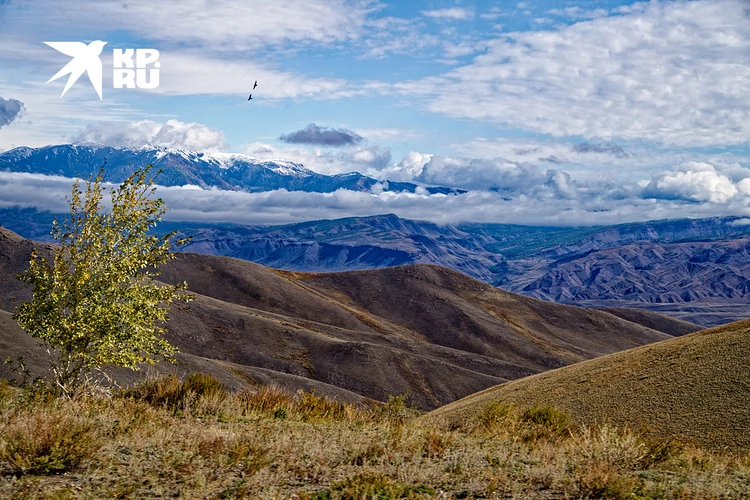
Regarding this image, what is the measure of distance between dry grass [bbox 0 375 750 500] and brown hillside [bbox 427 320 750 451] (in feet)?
12.7

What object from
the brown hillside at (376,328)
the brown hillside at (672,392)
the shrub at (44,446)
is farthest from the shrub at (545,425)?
the brown hillside at (376,328)

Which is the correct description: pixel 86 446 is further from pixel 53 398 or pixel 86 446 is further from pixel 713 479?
pixel 713 479

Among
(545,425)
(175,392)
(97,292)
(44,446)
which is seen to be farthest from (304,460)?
(97,292)

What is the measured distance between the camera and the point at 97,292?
57.4 ft

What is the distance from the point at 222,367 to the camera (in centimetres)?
6694

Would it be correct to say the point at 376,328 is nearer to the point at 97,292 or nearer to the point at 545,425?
the point at 545,425

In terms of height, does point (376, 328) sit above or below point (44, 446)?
below

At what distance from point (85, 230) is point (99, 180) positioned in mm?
1746

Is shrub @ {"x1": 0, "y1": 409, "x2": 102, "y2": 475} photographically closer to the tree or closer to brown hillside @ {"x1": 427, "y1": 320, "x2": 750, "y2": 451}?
the tree

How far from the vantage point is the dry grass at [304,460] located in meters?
9.65

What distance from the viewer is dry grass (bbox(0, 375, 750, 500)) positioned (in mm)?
9648

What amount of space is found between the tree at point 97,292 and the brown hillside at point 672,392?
31.0 feet

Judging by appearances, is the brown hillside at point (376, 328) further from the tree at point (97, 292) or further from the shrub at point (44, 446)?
the shrub at point (44, 446)

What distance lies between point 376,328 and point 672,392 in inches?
4243
